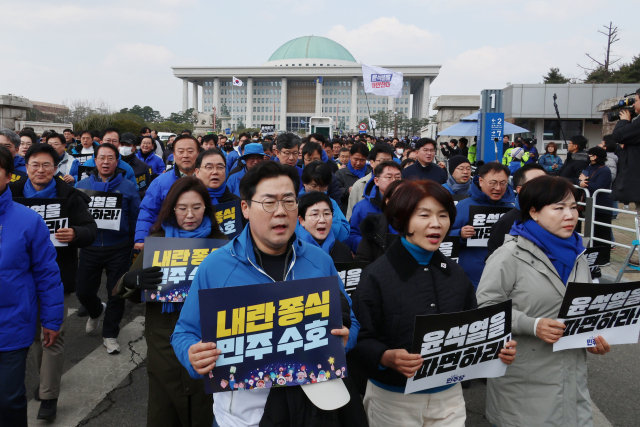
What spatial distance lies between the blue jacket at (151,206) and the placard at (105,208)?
85 cm

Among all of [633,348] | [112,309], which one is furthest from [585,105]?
[112,309]

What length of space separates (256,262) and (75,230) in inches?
106

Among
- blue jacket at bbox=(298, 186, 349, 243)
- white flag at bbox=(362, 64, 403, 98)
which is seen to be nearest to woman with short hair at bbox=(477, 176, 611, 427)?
blue jacket at bbox=(298, 186, 349, 243)

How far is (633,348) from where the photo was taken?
488 centimetres

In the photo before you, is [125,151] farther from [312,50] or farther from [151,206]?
[312,50]

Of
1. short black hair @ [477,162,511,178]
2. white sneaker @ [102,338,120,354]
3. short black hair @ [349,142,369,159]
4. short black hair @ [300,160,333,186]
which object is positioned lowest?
white sneaker @ [102,338,120,354]

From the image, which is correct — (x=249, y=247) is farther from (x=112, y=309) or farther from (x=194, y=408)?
(x=112, y=309)

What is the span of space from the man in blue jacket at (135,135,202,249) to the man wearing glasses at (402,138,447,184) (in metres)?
2.96

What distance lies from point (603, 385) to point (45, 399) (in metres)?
4.48

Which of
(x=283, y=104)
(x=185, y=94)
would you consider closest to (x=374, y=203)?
(x=283, y=104)

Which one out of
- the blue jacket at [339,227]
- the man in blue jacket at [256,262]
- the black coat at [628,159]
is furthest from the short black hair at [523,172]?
the man in blue jacket at [256,262]

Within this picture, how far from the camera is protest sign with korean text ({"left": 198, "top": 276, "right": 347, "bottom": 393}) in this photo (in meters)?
1.79

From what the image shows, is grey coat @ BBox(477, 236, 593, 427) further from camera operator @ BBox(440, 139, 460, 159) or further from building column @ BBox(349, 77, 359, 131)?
building column @ BBox(349, 77, 359, 131)

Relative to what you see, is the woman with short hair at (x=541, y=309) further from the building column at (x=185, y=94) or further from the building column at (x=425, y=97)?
the building column at (x=185, y=94)
